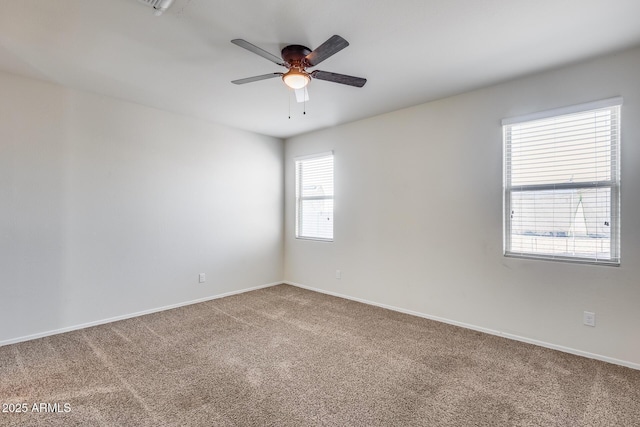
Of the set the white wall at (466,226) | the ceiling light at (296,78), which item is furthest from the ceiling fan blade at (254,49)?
the white wall at (466,226)

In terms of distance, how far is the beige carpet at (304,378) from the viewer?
1.83 meters

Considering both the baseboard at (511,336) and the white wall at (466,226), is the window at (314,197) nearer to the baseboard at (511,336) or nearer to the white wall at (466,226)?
the white wall at (466,226)

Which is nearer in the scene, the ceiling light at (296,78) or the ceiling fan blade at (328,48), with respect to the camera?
the ceiling fan blade at (328,48)

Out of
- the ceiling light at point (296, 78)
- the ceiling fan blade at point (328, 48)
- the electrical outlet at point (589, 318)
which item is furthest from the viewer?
the electrical outlet at point (589, 318)

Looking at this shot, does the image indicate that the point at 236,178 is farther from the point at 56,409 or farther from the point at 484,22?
the point at 484,22

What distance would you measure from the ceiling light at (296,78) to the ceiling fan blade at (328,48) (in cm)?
10

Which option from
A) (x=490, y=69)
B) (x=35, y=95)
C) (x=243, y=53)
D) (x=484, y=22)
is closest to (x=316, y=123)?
(x=243, y=53)

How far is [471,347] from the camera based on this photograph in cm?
276

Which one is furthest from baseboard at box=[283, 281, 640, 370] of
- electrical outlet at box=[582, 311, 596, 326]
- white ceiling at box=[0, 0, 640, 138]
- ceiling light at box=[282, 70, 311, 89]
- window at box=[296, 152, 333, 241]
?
ceiling light at box=[282, 70, 311, 89]

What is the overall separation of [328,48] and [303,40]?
406 millimetres

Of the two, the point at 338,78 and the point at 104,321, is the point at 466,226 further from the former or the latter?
the point at 104,321

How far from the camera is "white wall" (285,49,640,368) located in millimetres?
2420

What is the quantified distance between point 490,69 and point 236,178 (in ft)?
11.3

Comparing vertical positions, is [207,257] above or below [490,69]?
below
